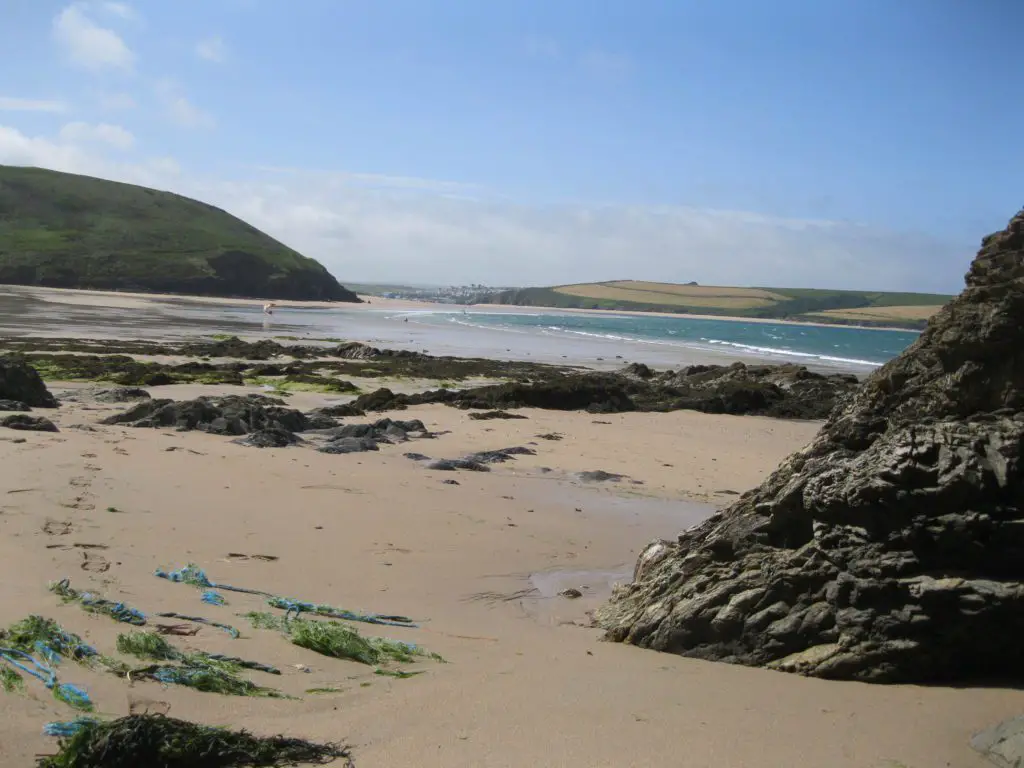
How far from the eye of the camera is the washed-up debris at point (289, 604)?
5348mm

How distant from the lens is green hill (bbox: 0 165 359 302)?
308 ft

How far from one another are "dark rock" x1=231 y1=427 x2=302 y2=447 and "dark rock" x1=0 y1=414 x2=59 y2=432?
2440 millimetres

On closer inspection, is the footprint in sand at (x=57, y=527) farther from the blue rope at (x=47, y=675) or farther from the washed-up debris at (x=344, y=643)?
the blue rope at (x=47, y=675)

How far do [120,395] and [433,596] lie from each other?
12.1m

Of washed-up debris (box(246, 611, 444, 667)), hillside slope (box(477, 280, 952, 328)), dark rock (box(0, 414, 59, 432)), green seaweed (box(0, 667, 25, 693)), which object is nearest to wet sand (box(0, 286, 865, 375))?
dark rock (box(0, 414, 59, 432))

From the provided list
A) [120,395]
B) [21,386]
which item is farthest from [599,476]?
[120,395]

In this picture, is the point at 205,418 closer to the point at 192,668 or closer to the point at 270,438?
the point at 270,438

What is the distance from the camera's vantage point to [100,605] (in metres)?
4.61

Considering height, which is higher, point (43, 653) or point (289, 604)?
point (43, 653)

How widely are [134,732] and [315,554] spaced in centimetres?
393

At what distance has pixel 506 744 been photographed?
3.48 metres

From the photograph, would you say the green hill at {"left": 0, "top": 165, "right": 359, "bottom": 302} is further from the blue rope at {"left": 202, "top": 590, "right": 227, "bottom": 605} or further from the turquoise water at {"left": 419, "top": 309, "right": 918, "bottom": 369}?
the blue rope at {"left": 202, "top": 590, "right": 227, "bottom": 605}

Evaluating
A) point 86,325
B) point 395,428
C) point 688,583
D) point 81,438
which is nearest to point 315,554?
point 688,583

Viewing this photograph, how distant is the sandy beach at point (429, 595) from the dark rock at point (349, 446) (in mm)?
270
